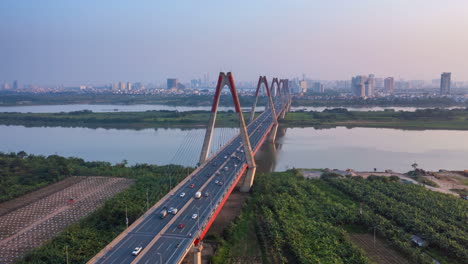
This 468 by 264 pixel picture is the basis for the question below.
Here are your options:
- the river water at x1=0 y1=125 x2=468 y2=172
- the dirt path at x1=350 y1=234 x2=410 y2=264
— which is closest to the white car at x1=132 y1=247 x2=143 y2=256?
the dirt path at x1=350 y1=234 x2=410 y2=264

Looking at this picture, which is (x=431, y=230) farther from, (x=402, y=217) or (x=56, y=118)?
(x=56, y=118)

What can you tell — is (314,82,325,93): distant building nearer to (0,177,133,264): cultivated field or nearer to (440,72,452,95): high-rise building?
(440,72,452,95): high-rise building

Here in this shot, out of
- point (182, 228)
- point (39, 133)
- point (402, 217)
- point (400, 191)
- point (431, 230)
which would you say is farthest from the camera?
point (39, 133)

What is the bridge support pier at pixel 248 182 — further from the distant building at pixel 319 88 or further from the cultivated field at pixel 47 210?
the distant building at pixel 319 88

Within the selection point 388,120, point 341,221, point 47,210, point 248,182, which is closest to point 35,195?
point 47,210

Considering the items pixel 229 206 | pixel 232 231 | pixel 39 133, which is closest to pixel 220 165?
pixel 229 206

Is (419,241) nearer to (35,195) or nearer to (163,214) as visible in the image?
(163,214)
